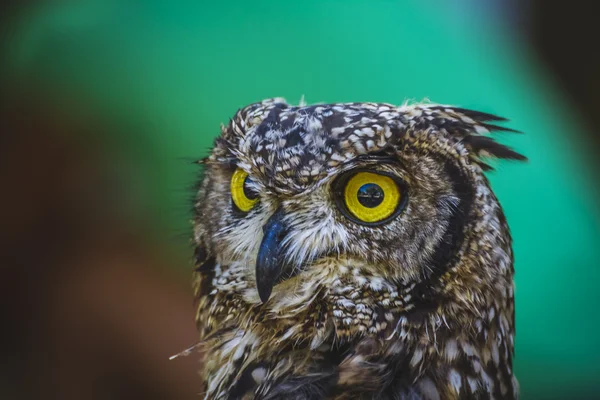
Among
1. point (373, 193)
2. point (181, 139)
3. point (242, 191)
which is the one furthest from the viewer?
point (181, 139)

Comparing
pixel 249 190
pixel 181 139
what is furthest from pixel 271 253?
pixel 181 139

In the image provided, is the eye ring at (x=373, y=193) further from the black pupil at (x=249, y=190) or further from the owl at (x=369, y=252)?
the black pupil at (x=249, y=190)

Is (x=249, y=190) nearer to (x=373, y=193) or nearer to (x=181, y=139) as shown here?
(x=373, y=193)

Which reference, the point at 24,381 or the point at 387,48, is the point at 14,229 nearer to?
the point at 24,381

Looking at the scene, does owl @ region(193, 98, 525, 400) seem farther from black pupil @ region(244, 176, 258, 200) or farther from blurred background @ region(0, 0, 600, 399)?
blurred background @ region(0, 0, 600, 399)

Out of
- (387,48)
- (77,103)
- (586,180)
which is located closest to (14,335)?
(77,103)

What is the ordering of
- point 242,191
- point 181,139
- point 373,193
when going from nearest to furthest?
point 373,193
point 242,191
point 181,139

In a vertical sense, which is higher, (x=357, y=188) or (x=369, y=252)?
(x=357, y=188)
